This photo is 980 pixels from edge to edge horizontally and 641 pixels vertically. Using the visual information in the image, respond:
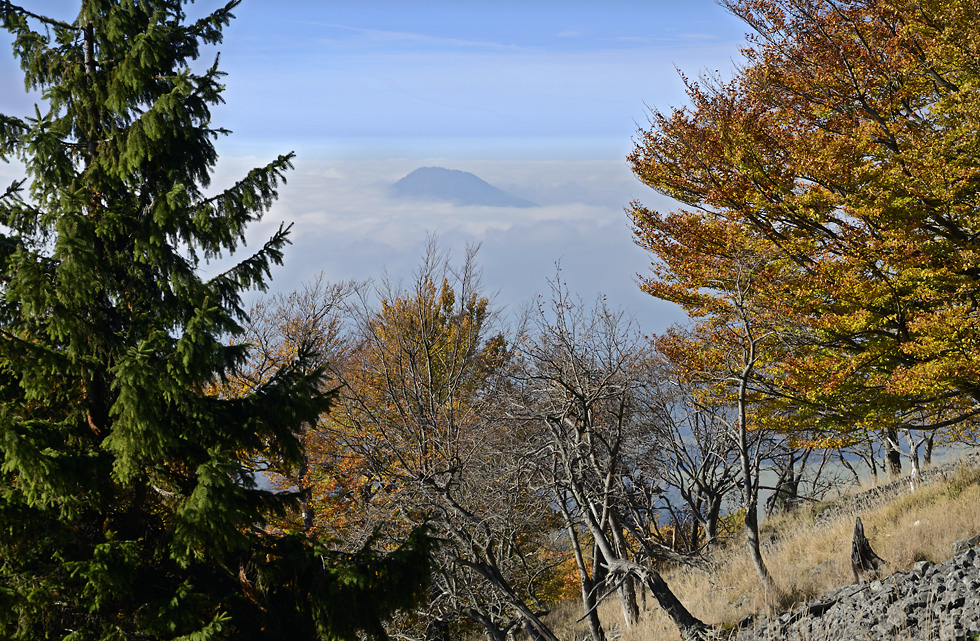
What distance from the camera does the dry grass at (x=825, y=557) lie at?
8.55 metres

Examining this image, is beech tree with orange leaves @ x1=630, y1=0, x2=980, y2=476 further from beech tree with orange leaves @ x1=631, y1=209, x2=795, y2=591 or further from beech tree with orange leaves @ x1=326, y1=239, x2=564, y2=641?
beech tree with orange leaves @ x1=326, y1=239, x2=564, y2=641

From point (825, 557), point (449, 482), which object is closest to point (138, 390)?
point (449, 482)

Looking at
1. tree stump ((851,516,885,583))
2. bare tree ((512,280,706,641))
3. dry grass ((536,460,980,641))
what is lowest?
dry grass ((536,460,980,641))

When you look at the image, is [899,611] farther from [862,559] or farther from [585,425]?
[585,425]

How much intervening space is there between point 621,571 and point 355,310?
23.9ft

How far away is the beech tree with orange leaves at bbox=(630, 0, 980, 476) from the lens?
31.8 feet

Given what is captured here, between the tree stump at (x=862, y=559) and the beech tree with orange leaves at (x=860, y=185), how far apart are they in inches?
103

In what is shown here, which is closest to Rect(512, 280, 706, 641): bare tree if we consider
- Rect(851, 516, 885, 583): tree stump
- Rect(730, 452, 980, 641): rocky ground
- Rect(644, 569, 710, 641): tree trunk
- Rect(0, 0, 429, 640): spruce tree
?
Rect(644, 569, 710, 641): tree trunk

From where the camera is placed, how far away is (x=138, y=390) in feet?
20.4

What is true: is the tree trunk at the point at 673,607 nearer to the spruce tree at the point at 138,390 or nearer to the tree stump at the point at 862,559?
the tree stump at the point at 862,559

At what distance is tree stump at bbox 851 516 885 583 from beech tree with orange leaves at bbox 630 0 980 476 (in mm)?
2610

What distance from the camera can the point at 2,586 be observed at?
5.72 meters

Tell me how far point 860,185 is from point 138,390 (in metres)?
10.1

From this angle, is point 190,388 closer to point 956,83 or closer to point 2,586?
point 2,586
